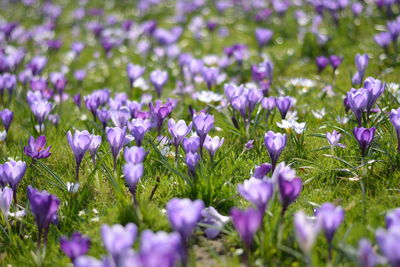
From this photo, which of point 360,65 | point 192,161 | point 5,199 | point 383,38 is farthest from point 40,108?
point 383,38

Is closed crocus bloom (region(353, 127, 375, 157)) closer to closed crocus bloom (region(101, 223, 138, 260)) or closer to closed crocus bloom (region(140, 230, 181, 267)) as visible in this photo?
closed crocus bloom (region(140, 230, 181, 267))

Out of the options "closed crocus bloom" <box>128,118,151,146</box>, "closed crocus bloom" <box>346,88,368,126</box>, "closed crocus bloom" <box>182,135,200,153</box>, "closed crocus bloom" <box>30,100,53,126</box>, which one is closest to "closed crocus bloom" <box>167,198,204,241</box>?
"closed crocus bloom" <box>182,135,200,153</box>

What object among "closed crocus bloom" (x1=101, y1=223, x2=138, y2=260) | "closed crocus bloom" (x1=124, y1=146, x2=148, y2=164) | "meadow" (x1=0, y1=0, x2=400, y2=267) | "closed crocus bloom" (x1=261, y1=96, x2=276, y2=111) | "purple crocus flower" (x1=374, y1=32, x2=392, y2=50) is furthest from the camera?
"purple crocus flower" (x1=374, y1=32, x2=392, y2=50)

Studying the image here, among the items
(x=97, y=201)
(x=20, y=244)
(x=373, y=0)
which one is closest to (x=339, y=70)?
(x=373, y=0)

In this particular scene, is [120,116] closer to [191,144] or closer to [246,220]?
[191,144]

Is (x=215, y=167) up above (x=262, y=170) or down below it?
below

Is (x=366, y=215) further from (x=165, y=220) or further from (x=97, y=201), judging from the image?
(x=97, y=201)
